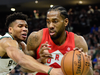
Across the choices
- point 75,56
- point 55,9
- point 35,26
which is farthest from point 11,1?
point 75,56

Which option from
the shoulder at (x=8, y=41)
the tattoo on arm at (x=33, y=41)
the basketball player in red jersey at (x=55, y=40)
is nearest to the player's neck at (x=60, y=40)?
the basketball player in red jersey at (x=55, y=40)

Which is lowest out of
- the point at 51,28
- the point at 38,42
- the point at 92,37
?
the point at 92,37

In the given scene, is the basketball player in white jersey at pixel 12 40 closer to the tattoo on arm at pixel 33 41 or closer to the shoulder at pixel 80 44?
the tattoo on arm at pixel 33 41

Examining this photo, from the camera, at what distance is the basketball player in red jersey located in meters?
2.73

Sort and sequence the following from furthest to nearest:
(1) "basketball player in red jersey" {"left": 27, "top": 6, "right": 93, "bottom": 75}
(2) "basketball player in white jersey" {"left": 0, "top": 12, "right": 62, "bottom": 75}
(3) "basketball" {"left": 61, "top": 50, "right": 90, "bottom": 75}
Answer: (1) "basketball player in red jersey" {"left": 27, "top": 6, "right": 93, "bottom": 75} < (2) "basketball player in white jersey" {"left": 0, "top": 12, "right": 62, "bottom": 75} < (3) "basketball" {"left": 61, "top": 50, "right": 90, "bottom": 75}

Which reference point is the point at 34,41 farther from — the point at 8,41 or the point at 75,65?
the point at 75,65

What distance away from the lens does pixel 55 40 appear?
291cm

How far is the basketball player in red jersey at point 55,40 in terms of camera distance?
2727 millimetres

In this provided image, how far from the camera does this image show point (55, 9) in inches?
113

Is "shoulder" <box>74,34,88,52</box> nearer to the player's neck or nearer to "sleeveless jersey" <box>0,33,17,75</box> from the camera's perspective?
the player's neck

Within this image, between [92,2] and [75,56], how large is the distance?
9.22 metres

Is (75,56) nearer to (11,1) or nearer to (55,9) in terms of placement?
(55,9)

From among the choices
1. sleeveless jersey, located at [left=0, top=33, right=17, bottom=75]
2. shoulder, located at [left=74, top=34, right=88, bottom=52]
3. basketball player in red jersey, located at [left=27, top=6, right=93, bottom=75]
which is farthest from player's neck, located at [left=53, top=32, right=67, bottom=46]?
sleeveless jersey, located at [left=0, top=33, right=17, bottom=75]

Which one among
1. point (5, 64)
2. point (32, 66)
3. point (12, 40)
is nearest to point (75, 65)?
point (32, 66)
